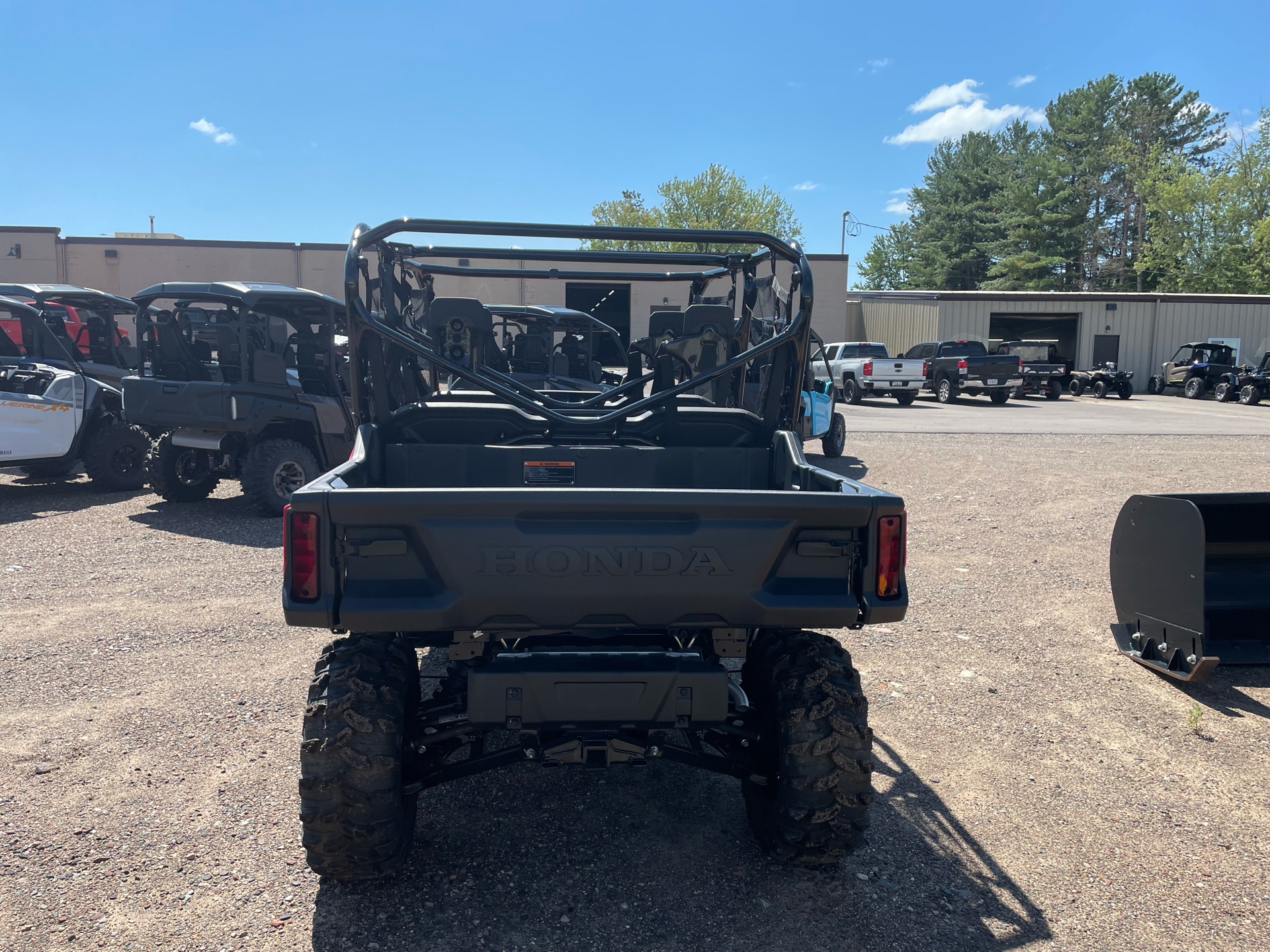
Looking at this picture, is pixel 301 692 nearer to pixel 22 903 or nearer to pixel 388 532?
pixel 22 903

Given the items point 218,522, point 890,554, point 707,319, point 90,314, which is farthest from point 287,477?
point 890,554

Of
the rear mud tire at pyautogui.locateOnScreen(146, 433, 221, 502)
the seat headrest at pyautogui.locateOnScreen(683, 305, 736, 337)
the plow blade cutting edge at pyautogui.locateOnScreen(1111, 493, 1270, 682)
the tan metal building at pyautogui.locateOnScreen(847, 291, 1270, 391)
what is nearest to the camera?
Answer: the seat headrest at pyautogui.locateOnScreen(683, 305, 736, 337)

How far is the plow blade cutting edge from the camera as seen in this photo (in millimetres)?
4629

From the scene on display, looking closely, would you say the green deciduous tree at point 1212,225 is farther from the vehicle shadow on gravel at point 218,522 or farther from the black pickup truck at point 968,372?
the vehicle shadow on gravel at point 218,522

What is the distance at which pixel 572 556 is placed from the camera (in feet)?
8.55

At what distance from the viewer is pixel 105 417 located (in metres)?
9.94

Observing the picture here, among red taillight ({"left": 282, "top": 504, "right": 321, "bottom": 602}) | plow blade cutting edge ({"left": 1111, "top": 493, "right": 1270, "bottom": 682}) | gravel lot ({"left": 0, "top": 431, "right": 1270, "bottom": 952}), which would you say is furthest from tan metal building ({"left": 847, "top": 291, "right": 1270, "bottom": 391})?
red taillight ({"left": 282, "top": 504, "right": 321, "bottom": 602})

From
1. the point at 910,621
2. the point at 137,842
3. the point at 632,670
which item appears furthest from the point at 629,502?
the point at 910,621

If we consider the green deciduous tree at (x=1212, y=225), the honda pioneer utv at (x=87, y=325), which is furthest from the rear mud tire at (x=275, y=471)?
the green deciduous tree at (x=1212, y=225)

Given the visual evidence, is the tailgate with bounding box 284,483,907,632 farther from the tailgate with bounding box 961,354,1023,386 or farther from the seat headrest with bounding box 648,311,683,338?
the tailgate with bounding box 961,354,1023,386

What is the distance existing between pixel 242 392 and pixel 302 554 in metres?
6.75

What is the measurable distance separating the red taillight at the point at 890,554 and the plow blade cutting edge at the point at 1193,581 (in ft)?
8.75

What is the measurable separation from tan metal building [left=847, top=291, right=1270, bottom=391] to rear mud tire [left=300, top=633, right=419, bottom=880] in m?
35.7

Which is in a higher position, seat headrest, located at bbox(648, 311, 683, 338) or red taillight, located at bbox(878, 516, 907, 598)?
seat headrest, located at bbox(648, 311, 683, 338)
